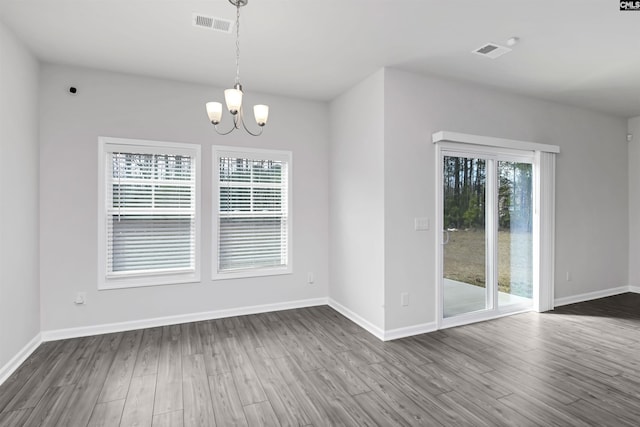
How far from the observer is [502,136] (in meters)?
4.24

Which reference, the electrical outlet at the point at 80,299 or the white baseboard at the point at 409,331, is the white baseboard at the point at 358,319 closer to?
the white baseboard at the point at 409,331

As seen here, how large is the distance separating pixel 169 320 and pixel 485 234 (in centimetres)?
402

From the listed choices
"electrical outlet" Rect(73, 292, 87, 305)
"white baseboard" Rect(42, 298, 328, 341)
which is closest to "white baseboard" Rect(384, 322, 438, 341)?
"white baseboard" Rect(42, 298, 328, 341)

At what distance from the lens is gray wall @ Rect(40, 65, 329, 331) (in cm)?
349

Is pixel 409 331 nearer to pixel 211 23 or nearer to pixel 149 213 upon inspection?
pixel 149 213

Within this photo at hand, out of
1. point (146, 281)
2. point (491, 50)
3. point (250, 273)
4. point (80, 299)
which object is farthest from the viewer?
point (250, 273)

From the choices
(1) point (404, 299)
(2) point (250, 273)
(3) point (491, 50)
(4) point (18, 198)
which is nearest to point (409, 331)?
(1) point (404, 299)

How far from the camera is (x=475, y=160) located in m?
4.06

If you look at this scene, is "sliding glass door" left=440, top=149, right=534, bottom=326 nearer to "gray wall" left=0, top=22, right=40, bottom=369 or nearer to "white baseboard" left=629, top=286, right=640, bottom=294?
"white baseboard" left=629, top=286, right=640, bottom=294

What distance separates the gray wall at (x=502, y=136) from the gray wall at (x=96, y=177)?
1.47 m

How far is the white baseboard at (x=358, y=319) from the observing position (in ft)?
11.8

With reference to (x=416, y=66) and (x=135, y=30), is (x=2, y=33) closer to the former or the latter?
(x=135, y=30)

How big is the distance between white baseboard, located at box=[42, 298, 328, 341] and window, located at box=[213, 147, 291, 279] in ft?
1.48

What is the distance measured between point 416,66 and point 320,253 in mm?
2677
